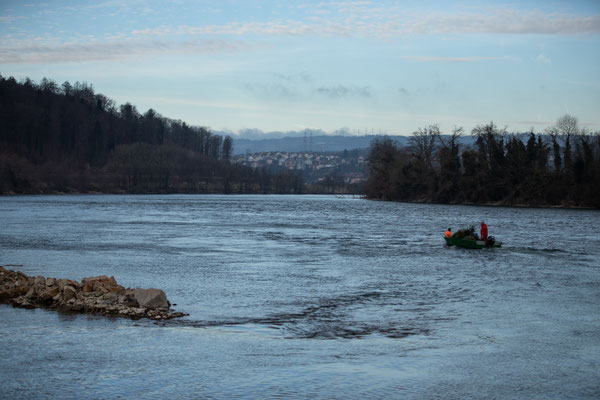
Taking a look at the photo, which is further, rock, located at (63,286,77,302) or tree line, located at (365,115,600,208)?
tree line, located at (365,115,600,208)

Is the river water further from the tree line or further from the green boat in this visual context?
the tree line

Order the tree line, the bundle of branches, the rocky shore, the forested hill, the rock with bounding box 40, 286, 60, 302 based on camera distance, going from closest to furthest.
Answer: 1. the rocky shore
2. the rock with bounding box 40, 286, 60, 302
3. the bundle of branches
4. the tree line
5. the forested hill

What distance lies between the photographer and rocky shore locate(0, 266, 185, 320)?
60.7 ft

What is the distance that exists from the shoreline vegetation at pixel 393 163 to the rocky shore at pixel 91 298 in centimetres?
8877

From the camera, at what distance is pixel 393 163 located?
137000mm

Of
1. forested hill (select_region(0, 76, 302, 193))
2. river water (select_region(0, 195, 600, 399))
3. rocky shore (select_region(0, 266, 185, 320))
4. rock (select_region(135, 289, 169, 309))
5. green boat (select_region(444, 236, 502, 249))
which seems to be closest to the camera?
river water (select_region(0, 195, 600, 399))

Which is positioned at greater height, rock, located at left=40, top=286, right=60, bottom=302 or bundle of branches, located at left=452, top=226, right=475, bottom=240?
bundle of branches, located at left=452, top=226, right=475, bottom=240

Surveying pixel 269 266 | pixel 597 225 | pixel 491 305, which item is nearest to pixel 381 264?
pixel 269 266

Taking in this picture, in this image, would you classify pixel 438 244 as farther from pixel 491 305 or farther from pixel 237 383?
pixel 237 383

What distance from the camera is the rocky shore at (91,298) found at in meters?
18.5

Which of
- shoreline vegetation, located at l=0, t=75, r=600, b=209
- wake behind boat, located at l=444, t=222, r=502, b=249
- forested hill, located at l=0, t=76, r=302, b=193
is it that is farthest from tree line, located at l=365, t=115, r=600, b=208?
forested hill, located at l=0, t=76, r=302, b=193

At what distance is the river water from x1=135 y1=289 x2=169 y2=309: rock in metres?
1.01

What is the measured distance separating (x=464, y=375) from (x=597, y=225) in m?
53.9

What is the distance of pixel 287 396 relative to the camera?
11.5m
